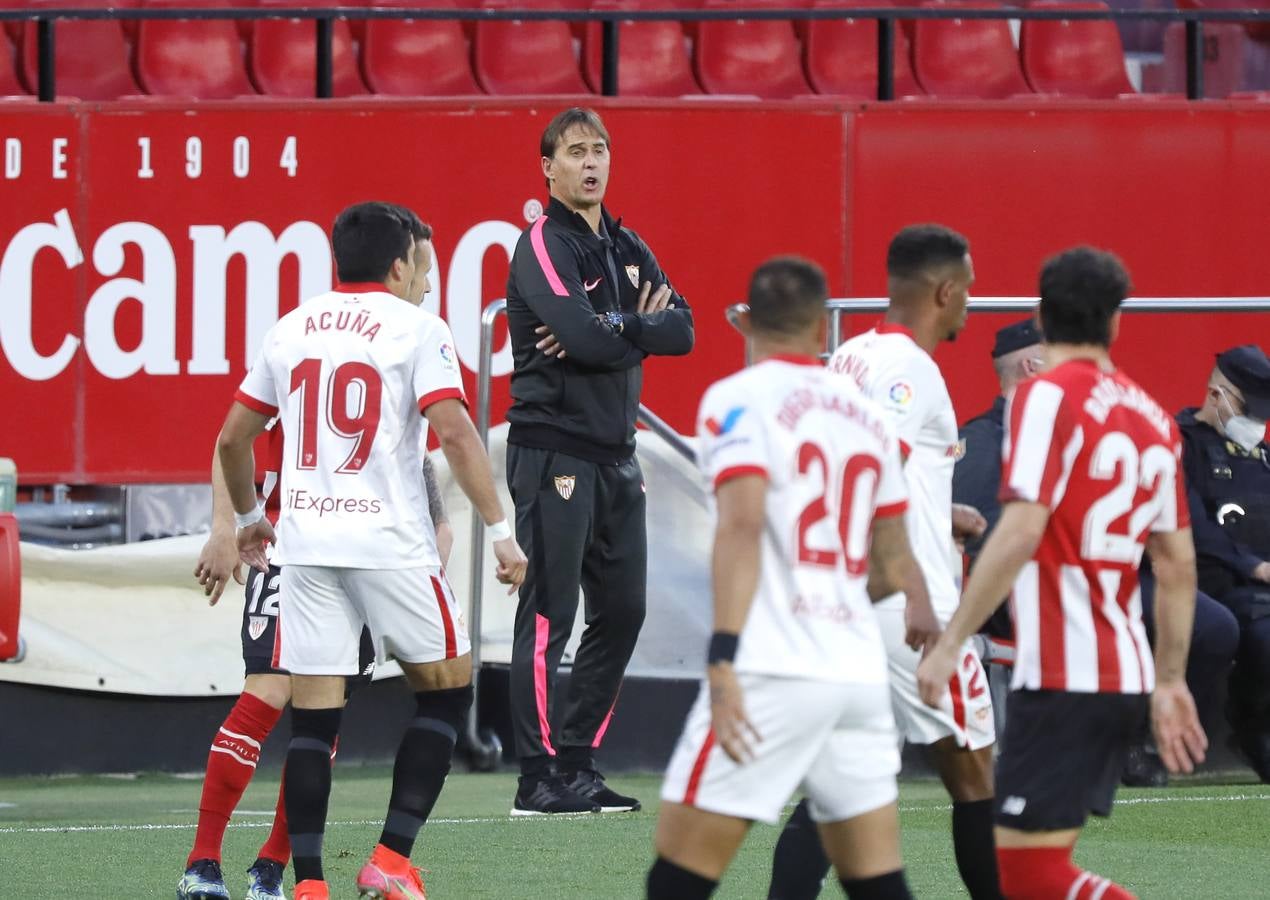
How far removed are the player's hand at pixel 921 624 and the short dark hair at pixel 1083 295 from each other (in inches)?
23.8

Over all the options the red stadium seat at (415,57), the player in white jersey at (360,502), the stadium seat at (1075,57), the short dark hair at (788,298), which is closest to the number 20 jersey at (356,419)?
the player in white jersey at (360,502)

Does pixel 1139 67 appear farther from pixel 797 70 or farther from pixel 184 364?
pixel 184 364

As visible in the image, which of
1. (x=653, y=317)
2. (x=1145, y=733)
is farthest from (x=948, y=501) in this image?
(x=1145, y=733)

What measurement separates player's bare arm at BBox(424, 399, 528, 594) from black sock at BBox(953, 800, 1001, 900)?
3.92 ft

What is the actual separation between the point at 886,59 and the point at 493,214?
2168 millimetres

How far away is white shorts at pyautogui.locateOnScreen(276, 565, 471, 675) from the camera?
208 inches

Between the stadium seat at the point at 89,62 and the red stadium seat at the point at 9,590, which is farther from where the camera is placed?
the stadium seat at the point at 89,62

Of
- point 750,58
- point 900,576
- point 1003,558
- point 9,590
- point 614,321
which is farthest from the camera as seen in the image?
point 750,58

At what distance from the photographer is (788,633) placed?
3.77 metres

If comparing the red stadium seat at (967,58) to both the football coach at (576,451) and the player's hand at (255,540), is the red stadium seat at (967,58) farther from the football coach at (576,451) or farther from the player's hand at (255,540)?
the player's hand at (255,540)

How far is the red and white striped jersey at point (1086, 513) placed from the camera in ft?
13.7

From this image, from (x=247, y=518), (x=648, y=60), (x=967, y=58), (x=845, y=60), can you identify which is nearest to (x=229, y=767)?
(x=247, y=518)

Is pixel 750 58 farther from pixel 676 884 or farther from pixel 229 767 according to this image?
pixel 676 884

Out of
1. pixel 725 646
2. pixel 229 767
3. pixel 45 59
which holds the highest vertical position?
pixel 45 59
